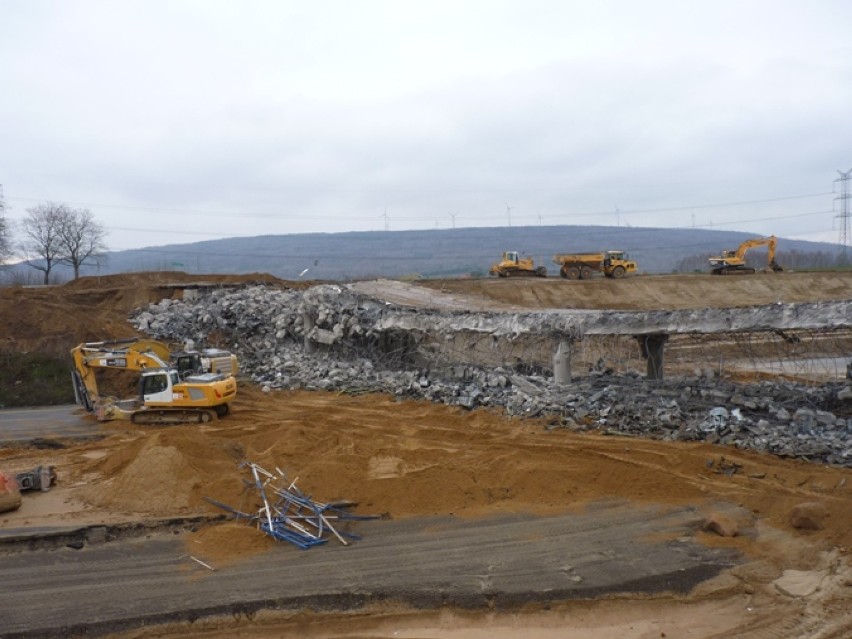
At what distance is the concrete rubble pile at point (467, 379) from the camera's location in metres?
13.9

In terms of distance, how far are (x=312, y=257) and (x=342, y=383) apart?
122 metres

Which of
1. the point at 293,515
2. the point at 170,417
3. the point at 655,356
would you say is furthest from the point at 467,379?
the point at 293,515

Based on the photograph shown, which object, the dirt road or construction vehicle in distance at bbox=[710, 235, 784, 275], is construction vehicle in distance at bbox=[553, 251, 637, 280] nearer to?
the dirt road

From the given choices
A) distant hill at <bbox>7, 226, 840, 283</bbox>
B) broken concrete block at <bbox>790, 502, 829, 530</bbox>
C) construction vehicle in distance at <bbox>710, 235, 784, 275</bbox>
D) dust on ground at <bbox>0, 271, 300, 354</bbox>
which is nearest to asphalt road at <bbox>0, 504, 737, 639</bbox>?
broken concrete block at <bbox>790, 502, 829, 530</bbox>

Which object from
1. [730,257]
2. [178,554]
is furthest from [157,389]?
[730,257]

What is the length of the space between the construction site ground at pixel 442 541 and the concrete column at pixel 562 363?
2.47 meters

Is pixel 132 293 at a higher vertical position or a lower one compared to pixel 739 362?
higher

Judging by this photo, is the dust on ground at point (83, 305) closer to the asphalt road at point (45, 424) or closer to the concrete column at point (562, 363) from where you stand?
the asphalt road at point (45, 424)

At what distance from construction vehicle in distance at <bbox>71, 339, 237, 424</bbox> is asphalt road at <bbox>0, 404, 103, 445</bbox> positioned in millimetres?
574

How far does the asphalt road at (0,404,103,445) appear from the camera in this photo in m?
16.9

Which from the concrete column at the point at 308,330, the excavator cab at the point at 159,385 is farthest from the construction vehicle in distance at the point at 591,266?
the excavator cab at the point at 159,385

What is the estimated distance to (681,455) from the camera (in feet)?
41.8

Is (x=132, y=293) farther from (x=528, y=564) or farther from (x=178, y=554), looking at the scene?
(x=528, y=564)

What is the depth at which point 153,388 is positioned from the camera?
16578 mm
